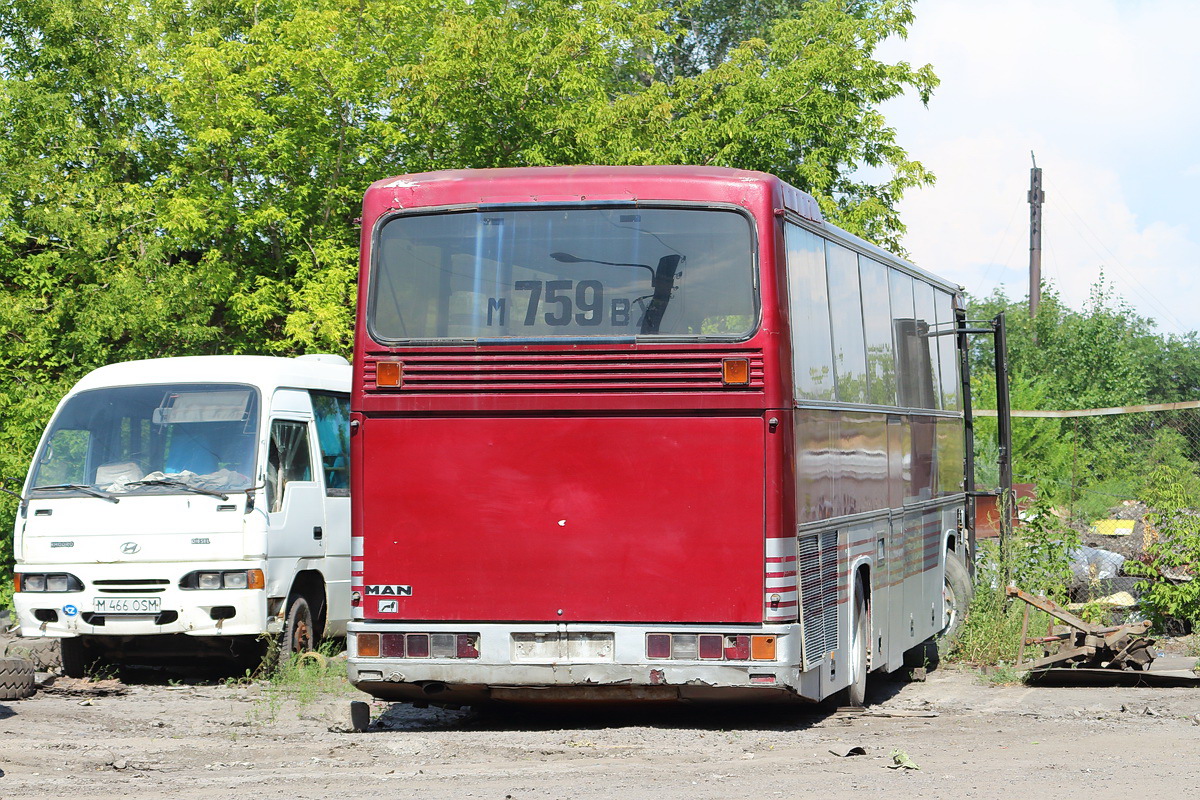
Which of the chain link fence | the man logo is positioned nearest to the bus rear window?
the man logo

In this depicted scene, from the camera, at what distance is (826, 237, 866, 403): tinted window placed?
35.4 ft

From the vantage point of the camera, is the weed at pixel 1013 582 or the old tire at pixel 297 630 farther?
the weed at pixel 1013 582

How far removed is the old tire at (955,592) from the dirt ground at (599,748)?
2.77m

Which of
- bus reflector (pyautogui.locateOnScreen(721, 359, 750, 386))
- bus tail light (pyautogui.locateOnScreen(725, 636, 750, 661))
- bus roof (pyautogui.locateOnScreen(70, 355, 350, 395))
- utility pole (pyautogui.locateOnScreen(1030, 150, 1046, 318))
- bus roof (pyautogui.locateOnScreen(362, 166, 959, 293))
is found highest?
Result: utility pole (pyautogui.locateOnScreen(1030, 150, 1046, 318))

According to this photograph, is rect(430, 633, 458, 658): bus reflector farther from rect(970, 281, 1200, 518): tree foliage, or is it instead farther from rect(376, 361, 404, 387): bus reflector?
rect(970, 281, 1200, 518): tree foliage

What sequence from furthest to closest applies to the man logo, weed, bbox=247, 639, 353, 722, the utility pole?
the utility pole, weed, bbox=247, 639, 353, 722, the man logo

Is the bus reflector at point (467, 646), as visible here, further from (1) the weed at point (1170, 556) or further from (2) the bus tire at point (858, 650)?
(1) the weed at point (1170, 556)

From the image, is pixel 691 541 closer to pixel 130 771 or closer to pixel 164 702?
pixel 130 771

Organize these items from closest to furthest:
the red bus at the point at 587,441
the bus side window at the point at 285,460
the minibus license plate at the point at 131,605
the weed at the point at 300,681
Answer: the red bus at the point at 587,441 < the weed at the point at 300,681 < the minibus license plate at the point at 131,605 < the bus side window at the point at 285,460

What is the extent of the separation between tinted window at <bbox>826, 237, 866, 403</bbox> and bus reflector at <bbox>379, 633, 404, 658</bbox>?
3389 millimetres

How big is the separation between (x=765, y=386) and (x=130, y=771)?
4.11m

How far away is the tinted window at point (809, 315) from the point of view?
31.6 feet

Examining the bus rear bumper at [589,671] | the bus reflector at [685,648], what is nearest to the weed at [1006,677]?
the bus rear bumper at [589,671]

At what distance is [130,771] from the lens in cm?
840
